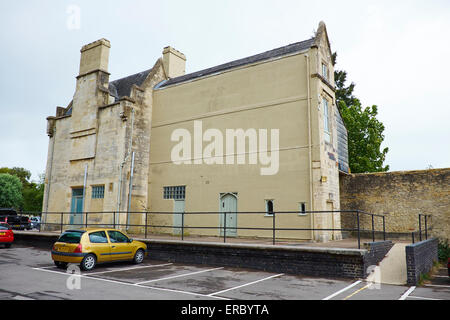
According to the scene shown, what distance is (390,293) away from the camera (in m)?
8.52

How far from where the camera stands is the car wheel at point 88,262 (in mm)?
10797

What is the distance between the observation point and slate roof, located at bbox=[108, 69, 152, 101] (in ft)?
79.6

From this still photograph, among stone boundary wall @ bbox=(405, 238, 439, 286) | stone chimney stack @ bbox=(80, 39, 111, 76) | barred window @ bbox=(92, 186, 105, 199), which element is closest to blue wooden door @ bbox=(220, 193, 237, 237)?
barred window @ bbox=(92, 186, 105, 199)

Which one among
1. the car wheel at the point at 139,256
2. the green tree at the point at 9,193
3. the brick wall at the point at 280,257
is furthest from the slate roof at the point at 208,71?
the green tree at the point at 9,193

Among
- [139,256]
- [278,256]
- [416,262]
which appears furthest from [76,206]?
[416,262]

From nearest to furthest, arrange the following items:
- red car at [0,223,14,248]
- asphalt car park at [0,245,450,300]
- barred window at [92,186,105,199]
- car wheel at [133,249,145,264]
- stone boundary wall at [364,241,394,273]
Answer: asphalt car park at [0,245,450,300]
stone boundary wall at [364,241,394,273]
car wheel at [133,249,145,264]
red car at [0,223,14,248]
barred window at [92,186,105,199]

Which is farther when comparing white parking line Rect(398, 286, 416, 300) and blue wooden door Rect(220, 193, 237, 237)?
blue wooden door Rect(220, 193, 237, 237)

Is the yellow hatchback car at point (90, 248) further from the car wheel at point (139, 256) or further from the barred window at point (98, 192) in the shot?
the barred window at point (98, 192)

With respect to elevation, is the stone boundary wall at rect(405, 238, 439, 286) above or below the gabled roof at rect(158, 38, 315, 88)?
below

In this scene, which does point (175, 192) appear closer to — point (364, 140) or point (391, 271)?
point (391, 271)

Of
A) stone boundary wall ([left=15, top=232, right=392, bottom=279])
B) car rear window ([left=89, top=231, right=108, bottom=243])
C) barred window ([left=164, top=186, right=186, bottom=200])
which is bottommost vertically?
stone boundary wall ([left=15, top=232, right=392, bottom=279])

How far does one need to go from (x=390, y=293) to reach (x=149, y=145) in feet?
56.5

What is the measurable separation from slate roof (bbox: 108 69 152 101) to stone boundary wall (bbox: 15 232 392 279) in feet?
44.0

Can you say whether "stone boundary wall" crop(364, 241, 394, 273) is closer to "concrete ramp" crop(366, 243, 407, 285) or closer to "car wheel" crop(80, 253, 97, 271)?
"concrete ramp" crop(366, 243, 407, 285)
